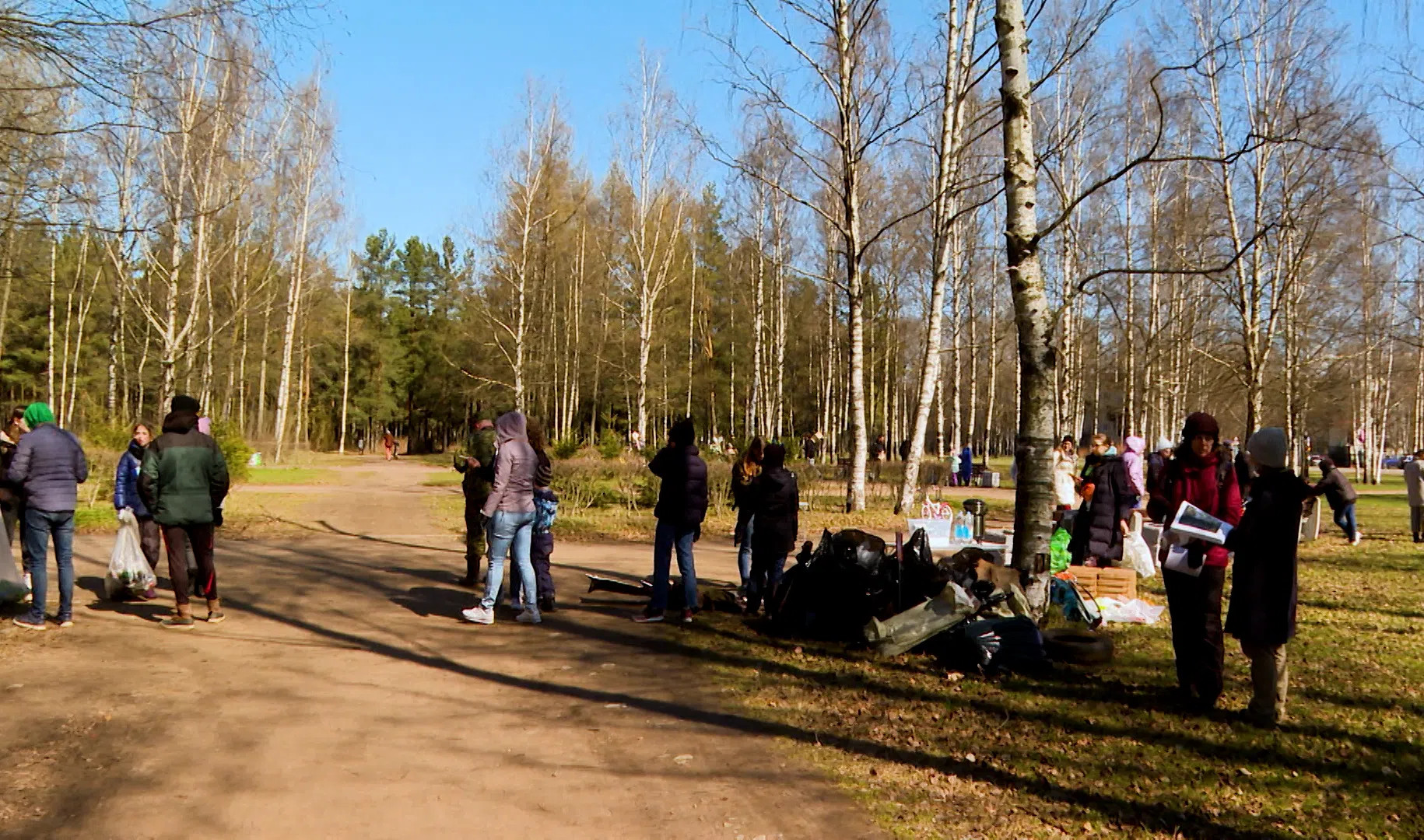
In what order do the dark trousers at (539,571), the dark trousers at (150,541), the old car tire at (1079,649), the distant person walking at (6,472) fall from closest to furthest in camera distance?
the old car tire at (1079,649), the distant person walking at (6,472), the dark trousers at (539,571), the dark trousers at (150,541)

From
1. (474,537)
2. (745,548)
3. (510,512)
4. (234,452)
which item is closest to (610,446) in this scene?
(234,452)

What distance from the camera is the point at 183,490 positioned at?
777 centimetres

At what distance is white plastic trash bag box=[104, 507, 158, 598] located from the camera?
8727mm

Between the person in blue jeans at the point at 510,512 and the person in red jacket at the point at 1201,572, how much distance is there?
499cm

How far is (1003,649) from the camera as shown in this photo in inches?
264

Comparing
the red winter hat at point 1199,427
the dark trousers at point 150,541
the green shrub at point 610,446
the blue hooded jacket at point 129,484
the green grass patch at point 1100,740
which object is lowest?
the green grass patch at point 1100,740

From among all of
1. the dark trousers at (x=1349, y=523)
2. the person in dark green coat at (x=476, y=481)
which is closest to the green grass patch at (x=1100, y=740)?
the person in dark green coat at (x=476, y=481)

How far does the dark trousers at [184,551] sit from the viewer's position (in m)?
7.84

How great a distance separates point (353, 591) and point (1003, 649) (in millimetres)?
6621

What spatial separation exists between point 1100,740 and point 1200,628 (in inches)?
43.7

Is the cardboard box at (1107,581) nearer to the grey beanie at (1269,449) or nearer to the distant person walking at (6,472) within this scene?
the grey beanie at (1269,449)

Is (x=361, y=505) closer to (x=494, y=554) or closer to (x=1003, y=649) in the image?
(x=494, y=554)

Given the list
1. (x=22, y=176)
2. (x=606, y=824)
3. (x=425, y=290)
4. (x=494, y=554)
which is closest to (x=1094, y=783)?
(x=606, y=824)

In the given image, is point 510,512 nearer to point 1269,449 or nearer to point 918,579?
point 918,579
